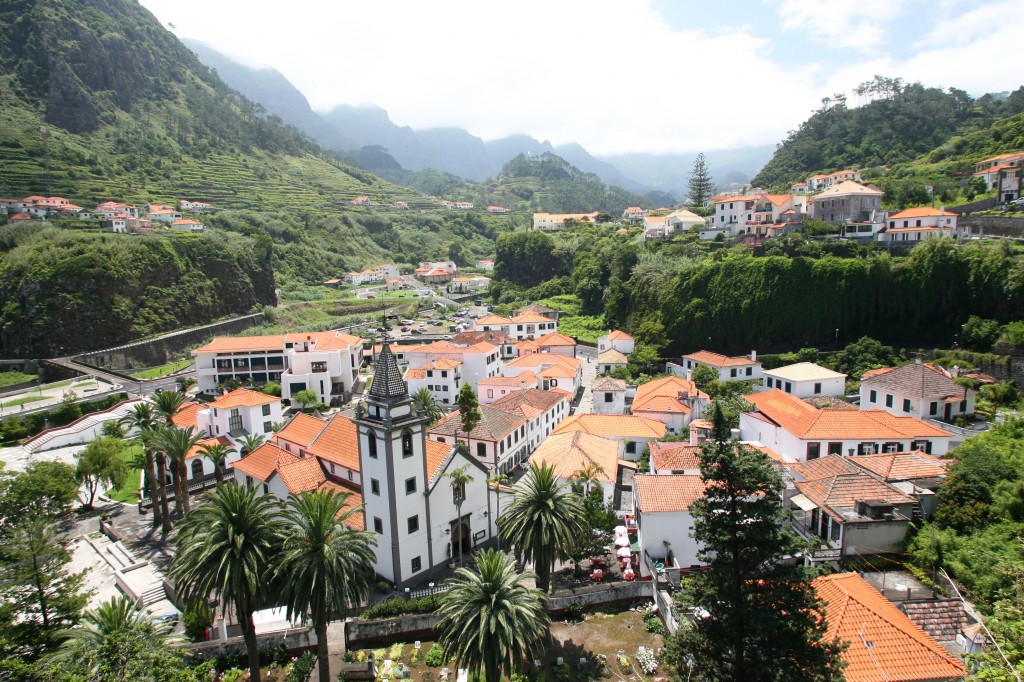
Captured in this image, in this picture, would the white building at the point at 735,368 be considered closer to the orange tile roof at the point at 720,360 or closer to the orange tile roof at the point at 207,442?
the orange tile roof at the point at 720,360

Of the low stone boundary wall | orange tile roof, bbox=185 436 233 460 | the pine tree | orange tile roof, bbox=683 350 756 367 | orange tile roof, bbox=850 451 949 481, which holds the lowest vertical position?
the low stone boundary wall

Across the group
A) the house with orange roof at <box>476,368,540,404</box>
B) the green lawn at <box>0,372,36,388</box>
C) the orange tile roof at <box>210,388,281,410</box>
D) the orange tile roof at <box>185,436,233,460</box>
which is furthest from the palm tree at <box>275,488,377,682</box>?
the green lawn at <box>0,372,36,388</box>

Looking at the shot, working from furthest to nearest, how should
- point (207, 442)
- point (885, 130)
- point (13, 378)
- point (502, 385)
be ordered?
point (885, 130), point (13, 378), point (502, 385), point (207, 442)

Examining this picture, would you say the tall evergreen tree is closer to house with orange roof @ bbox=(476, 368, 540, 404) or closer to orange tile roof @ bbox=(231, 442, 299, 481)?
orange tile roof @ bbox=(231, 442, 299, 481)

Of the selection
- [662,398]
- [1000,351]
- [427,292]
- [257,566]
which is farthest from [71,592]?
[427,292]

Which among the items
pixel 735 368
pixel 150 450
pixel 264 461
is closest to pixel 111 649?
pixel 264 461

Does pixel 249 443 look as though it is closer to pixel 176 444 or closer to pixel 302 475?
pixel 176 444

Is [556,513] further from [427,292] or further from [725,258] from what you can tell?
[427,292]
